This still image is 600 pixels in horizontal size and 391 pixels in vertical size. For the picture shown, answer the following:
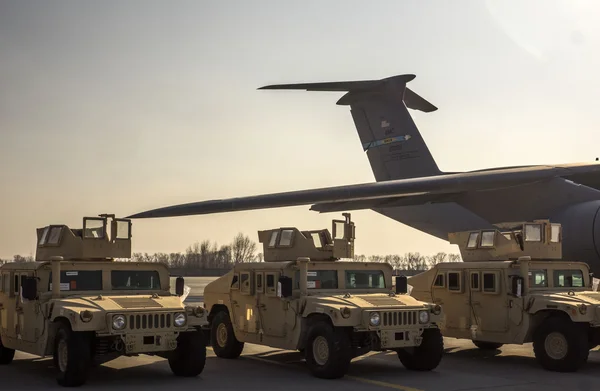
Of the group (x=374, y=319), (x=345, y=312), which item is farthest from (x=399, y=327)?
(x=345, y=312)

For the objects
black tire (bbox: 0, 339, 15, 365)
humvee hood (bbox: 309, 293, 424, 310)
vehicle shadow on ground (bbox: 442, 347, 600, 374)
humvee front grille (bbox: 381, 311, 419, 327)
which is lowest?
vehicle shadow on ground (bbox: 442, 347, 600, 374)

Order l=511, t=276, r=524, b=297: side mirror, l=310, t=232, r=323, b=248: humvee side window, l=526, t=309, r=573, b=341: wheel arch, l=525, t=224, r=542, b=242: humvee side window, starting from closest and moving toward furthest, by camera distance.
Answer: l=526, t=309, r=573, b=341: wheel arch
l=511, t=276, r=524, b=297: side mirror
l=310, t=232, r=323, b=248: humvee side window
l=525, t=224, r=542, b=242: humvee side window

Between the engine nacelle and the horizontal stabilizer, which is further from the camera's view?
the horizontal stabilizer

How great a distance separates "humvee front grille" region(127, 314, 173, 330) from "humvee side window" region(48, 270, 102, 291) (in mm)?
1245

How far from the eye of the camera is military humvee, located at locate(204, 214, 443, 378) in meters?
10.1

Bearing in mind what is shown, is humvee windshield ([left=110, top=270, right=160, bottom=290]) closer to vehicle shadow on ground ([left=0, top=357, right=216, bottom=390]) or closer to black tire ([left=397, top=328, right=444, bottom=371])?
vehicle shadow on ground ([left=0, top=357, right=216, bottom=390])

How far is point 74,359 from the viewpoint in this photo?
8953 mm

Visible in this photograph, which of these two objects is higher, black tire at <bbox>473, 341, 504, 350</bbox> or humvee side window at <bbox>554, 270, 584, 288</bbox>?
humvee side window at <bbox>554, 270, 584, 288</bbox>

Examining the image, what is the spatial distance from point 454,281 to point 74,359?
6.92 meters

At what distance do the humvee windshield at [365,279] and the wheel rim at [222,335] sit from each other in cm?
259

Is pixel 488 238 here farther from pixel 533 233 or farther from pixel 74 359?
pixel 74 359

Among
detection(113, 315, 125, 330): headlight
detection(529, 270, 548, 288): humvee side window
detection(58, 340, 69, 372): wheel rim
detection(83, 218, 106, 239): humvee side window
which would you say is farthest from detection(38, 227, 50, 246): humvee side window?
detection(529, 270, 548, 288): humvee side window

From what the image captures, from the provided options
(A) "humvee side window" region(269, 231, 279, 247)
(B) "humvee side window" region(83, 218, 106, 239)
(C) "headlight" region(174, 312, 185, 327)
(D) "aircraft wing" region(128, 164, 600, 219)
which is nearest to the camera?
(C) "headlight" region(174, 312, 185, 327)

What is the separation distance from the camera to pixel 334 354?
9867 millimetres
